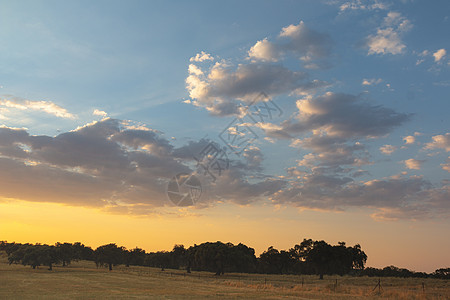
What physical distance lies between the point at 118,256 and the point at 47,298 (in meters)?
115

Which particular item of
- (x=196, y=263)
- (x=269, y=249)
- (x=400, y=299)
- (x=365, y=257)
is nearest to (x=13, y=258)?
(x=196, y=263)

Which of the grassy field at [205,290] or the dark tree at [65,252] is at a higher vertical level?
the dark tree at [65,252]

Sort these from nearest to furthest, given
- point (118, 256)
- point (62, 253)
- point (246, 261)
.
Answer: point (246, 261) → point (62, 253) → point (118, 256)

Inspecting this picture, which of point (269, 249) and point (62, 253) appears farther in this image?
point (269, 249)

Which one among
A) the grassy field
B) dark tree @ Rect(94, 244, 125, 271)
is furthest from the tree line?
the grassy field

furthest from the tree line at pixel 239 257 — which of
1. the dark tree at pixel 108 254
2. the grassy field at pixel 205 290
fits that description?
the grassy field at pixel 205 290

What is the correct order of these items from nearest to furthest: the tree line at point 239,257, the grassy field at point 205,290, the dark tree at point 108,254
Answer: the grassy field at point 205,290, the tree line at point 239,257, the dark tree at point 108,254

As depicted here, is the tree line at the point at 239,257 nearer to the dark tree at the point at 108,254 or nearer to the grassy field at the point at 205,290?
the dark tree at the point at 108,254

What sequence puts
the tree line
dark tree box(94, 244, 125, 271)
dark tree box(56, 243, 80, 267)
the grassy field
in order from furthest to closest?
dark tree box(94, 244, 125, 271) < dark tree box(56, 243, 80, 267) < the tree line < the grassy field

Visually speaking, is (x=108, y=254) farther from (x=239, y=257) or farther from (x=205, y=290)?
(x=205, y=290)

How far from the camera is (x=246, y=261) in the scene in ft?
401

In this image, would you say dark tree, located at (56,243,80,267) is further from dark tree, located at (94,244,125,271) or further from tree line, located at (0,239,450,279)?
dark tree, located at (94,244,125,271)

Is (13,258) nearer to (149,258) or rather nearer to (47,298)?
(149,258)

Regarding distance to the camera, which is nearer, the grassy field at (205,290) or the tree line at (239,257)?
the grassy field at (205,290)
